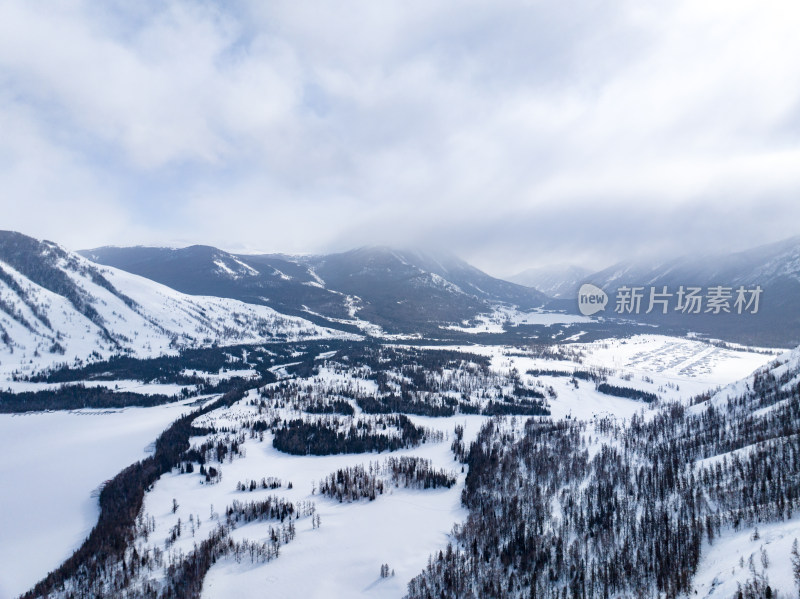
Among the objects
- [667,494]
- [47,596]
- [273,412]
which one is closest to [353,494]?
[47,596]

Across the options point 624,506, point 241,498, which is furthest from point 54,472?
point 624,506

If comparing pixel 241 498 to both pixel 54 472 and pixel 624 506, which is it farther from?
pixel 624 506

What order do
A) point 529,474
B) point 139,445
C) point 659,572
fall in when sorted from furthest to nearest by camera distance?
point 139,445, point 529,474, point 659,572

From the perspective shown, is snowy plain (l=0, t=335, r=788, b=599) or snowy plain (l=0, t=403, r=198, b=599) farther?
snowy plain (l=0, t=403, r=198, b=599)

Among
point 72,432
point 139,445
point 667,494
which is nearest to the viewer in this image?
point 667,494

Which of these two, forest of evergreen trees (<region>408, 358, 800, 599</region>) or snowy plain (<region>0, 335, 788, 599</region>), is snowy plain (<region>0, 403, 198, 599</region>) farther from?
forest of evergreen trees (<region>408, 358, 800, 599</region>)

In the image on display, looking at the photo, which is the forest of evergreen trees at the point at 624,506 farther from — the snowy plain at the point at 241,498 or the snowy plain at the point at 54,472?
the snowy plain at the point at 54,472

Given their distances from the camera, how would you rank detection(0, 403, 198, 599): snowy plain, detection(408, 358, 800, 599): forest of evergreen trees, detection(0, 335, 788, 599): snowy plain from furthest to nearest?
detection(0, 403, 198, 599): snowy plain → detection(0, 335, 788, 599): snowy plain → detection(408, 358, 800, 599): forest of evergreen trees

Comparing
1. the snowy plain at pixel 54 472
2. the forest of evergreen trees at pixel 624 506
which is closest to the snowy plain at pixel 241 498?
the snowy plain at pixel 54 472

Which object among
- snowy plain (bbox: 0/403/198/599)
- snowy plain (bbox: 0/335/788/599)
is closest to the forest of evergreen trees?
snowy plain (bbox: 0/335/788/599)

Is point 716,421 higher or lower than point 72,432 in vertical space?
higher

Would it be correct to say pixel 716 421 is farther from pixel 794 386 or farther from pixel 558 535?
pixel 558 535
